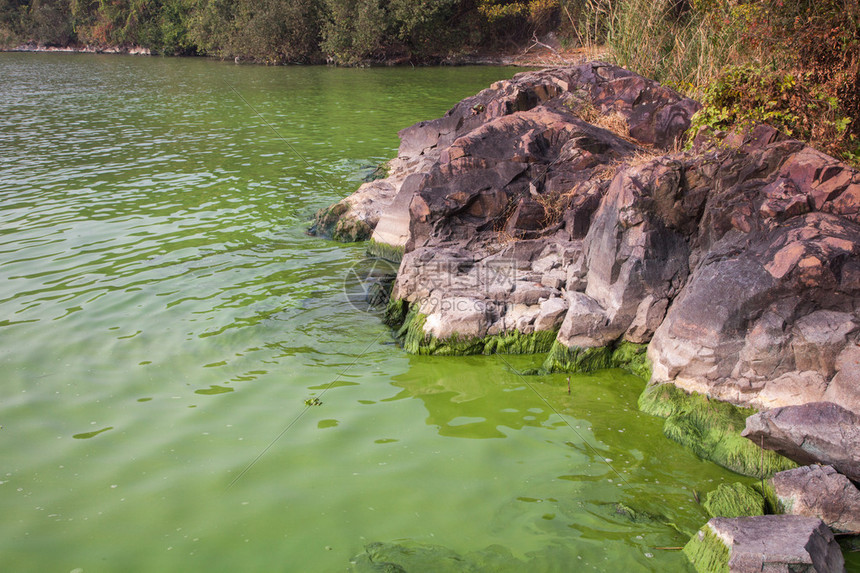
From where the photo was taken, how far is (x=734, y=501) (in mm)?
4594

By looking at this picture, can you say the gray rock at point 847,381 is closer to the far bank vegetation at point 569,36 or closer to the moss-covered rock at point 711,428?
the moss-covered rock at point 711,428

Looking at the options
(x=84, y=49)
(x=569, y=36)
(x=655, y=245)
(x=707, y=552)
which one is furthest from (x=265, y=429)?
(x=84, y=49)

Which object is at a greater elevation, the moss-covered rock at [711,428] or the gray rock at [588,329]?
the gray rock at [588,329]

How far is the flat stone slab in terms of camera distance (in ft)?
12.6

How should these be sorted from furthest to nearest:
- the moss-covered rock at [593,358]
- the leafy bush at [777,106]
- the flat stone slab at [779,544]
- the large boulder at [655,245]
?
the leafy bush at [777,106] < the moss-covered rock at [593,358] < the large boulder at [655,245] < the flat stone slab at [779,544]

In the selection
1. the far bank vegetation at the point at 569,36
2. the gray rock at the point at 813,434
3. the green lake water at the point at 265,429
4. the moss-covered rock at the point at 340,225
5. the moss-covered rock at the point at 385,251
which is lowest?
the green lake water at the point at 265,429

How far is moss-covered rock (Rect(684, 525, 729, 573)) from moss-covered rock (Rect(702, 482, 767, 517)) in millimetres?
417

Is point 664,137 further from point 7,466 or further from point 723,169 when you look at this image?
Answer: point 7,466

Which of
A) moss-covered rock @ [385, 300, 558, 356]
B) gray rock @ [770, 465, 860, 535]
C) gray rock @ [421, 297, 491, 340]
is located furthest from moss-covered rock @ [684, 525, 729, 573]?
gray rock @ [421, 297, 491, 340]

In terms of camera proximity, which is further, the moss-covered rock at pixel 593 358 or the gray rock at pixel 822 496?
the moss-covered rock at pixel 593 358

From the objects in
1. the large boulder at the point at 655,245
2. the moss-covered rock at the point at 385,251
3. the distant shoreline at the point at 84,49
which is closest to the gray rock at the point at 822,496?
the large boulder at the point at 655,245

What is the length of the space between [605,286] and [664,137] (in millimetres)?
3669

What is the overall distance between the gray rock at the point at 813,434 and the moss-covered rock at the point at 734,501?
45cm

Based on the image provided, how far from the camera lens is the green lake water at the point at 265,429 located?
14.6 ft
